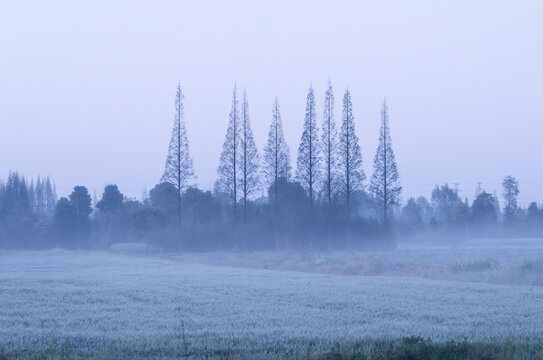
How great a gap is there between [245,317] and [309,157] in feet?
120

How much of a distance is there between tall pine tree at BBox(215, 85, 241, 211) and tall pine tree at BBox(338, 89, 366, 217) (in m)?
8.68

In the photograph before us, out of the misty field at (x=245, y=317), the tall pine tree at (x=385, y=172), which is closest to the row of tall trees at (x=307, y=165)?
the tall pine tree at (x=385, y=172)

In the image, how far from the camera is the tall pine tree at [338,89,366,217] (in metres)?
48.2

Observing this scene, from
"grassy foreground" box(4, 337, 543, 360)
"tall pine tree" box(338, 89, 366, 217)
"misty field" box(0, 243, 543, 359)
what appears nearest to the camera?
"grassy foreground" box(4, 337, 543, 360)

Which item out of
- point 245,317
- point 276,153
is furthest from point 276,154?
point 245,317

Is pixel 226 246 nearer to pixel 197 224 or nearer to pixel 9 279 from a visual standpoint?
pixel 197 224

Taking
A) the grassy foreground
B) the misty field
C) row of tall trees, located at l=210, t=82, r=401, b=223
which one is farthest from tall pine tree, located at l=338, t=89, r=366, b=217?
the grassy foreground

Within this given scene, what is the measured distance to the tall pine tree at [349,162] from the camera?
48.2 m

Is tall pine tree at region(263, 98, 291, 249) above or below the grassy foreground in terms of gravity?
above

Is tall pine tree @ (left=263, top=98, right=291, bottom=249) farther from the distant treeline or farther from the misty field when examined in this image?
the misty field

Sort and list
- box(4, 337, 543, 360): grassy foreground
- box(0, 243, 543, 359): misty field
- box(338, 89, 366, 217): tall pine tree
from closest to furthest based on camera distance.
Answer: box(4, 337, 543, 360): grassy foreground → box(0, 243, 543, 359): misty field → box(338, 89, 366, 217): tall pine tree

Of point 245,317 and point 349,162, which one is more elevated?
point 349,162

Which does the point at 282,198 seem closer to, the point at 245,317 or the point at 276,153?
the point at 276,153

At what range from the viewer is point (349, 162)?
48.2 metres
